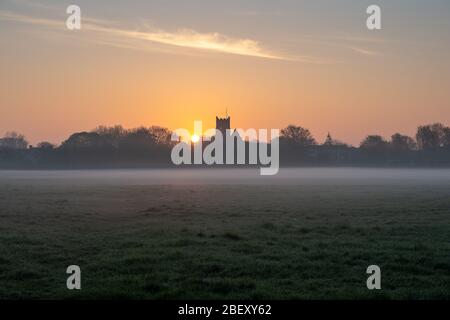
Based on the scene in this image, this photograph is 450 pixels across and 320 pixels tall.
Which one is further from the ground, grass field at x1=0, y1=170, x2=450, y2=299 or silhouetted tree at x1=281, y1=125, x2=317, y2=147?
silhouetted tree at x1=281, y1=125, x2=317, y2=147

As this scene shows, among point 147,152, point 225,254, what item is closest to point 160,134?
point 147,152

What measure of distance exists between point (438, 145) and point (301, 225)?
190 meters

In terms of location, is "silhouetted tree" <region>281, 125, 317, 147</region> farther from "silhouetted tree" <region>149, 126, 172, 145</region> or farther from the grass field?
the grass field

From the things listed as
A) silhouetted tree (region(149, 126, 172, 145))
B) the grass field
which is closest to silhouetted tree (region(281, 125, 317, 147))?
silhouetted tree (region(149, 126, 172, 145))

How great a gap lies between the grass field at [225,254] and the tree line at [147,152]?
127m

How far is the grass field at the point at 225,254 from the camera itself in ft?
43.7

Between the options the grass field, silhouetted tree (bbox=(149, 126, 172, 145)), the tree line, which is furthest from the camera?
silhouetted tree (bbox=(149, 126, 172, 145))

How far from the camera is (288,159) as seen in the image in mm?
173250

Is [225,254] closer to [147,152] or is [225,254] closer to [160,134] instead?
[147,152]

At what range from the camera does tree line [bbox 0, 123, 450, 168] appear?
154 m

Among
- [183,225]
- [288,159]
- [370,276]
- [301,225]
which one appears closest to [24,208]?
[183,225]

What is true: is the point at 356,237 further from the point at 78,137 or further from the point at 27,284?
the point at 78,137

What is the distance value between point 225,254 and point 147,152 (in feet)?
465

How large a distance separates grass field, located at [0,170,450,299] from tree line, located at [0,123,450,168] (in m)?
127
